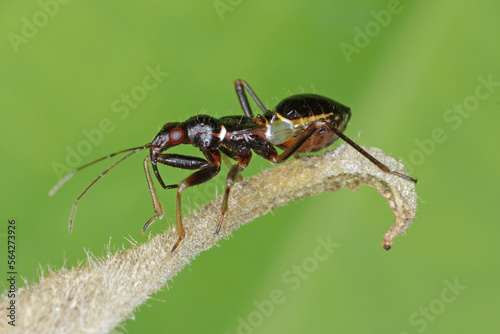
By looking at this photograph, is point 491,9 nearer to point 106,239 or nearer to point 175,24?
point 175,24

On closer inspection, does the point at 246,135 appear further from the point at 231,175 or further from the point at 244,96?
the point at 231,175

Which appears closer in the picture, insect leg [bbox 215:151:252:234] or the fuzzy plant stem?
the fuzzy plant stem

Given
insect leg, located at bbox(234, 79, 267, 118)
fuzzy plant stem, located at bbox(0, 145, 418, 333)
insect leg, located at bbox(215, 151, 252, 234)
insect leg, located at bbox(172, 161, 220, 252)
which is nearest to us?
fuzzy plant stem, located at bbox(0, 145, 418, 333)

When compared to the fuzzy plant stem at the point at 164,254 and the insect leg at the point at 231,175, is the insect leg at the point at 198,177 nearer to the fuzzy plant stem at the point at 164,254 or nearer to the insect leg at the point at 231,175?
the insect leg at the point at 231,175

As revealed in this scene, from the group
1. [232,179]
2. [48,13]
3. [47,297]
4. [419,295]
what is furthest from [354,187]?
[48,13]

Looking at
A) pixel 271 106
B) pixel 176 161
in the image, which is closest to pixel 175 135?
pixel 176 161

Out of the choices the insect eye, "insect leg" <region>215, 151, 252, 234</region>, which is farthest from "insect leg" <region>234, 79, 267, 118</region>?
the insect eye

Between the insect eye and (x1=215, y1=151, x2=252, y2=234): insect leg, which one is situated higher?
the insect eye

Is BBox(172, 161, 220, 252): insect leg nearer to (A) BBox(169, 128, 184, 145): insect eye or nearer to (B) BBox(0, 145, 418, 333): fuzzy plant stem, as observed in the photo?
(A) BBox(169, 128, 184, 145): insect eye

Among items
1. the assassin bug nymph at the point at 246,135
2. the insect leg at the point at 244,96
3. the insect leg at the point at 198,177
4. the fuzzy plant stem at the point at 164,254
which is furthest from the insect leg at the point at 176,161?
the fuzzy plant stem at the point at 164,254
